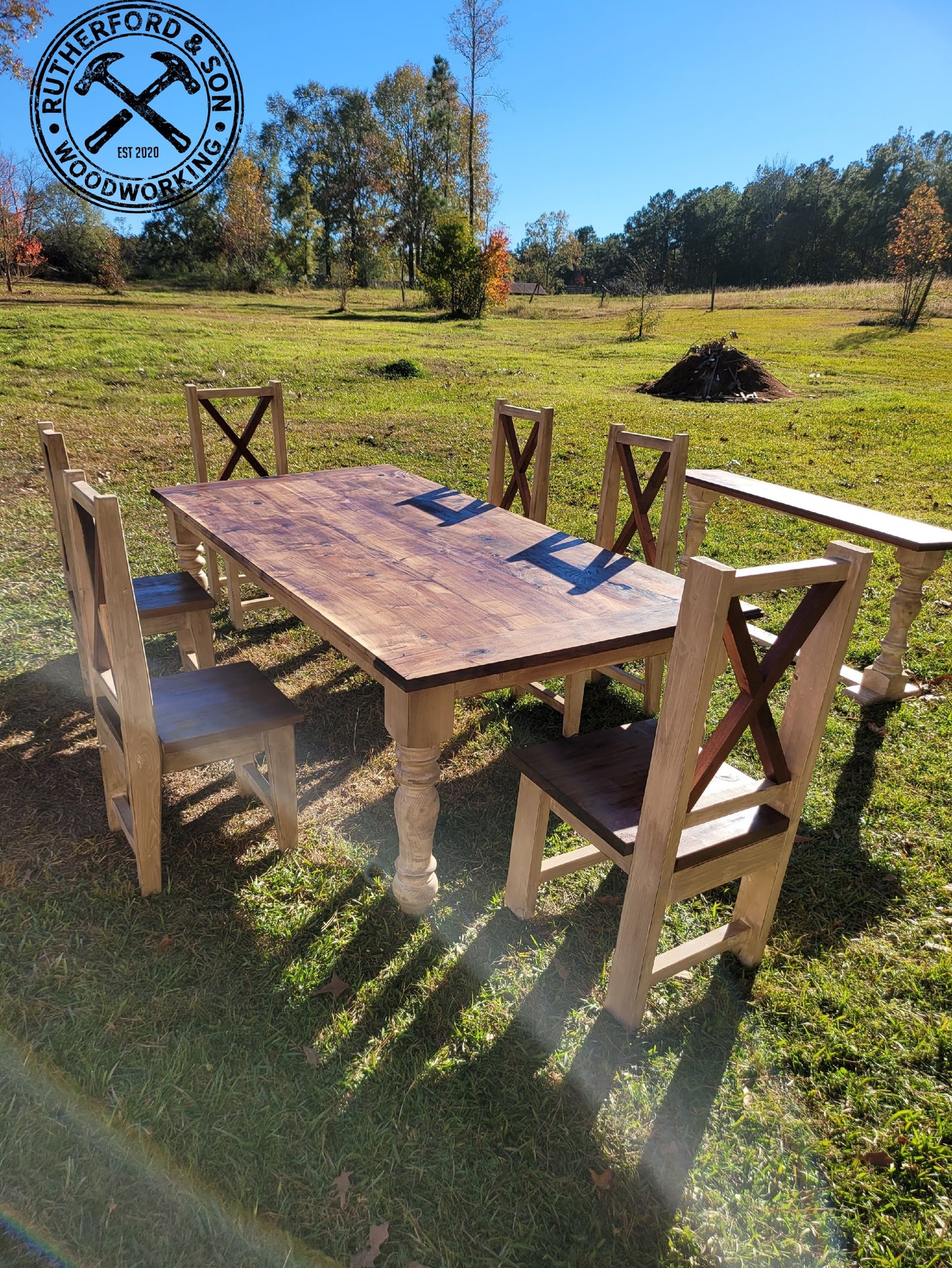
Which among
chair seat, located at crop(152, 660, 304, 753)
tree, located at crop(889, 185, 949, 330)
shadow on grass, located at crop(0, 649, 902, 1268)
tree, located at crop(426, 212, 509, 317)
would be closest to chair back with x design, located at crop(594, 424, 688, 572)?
shadow on grass, located at crop(0, 649, 902, 1268)

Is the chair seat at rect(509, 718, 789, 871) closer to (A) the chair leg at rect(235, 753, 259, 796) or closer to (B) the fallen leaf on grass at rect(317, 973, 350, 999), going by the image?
(B) the fallen leaf on grass at rect(317, 973, 350, 999)

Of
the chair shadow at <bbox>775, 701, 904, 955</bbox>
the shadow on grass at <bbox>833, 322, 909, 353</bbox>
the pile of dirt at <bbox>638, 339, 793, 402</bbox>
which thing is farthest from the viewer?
the shadow on grass at <bbox>833, 322, 909, 353</bbox>

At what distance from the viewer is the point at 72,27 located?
275 inches

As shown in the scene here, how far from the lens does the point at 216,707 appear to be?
268 cm

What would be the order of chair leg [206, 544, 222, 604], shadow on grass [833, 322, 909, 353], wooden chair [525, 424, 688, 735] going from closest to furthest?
wooden chair [525, 424, 688, 735]
chair leg [206, 544, 222, 604]
shadow on grass [833, 322, 909, 353]

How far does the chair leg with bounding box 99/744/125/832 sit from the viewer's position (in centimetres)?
281

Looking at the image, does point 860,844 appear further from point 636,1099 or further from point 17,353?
point 17,353

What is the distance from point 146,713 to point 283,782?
2.01 feet

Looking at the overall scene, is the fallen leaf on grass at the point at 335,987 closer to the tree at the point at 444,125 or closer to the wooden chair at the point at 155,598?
the wooden chair at the point at 155,598

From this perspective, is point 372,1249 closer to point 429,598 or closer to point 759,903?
point 759,903

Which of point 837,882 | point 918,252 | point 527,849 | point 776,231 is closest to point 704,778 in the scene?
point 527,849

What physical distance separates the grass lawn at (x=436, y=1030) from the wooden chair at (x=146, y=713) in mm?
224

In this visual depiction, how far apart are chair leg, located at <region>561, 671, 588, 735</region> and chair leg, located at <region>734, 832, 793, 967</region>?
1359 millimetres

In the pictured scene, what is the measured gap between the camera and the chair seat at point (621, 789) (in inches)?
82.4
